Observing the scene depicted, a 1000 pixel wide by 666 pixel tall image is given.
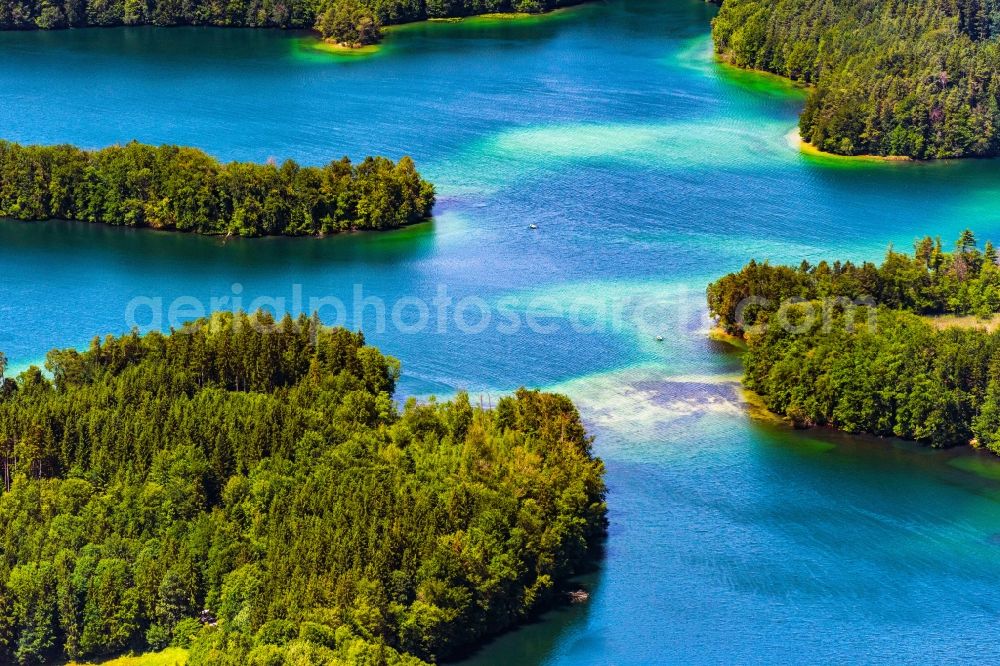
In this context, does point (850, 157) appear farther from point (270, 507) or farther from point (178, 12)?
point (270, 507)

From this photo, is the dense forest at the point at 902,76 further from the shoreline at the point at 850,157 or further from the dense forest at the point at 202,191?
the dense forest at the point at 202,191

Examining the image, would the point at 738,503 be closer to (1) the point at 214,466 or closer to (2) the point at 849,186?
(1) the point at 214,466

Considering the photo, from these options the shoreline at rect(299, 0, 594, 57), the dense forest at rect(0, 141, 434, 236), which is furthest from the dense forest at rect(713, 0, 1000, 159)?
the dense forest at rect(0, 141, 434, 236)

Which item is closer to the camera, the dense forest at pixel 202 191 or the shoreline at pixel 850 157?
the dense forest at pixel 202 191

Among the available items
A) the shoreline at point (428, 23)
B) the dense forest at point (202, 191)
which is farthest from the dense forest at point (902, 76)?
the dense forest at point (202, 191)

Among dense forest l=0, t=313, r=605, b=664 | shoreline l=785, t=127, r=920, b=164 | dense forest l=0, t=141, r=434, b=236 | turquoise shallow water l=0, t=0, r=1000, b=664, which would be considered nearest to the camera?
dense forest l=0, t=313, r=605, b=664

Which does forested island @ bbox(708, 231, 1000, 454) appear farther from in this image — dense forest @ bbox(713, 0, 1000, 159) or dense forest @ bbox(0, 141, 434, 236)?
dense forest @ bbox(713, 0, 1000, 159)

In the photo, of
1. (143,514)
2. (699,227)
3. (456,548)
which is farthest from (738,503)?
(699,227)
